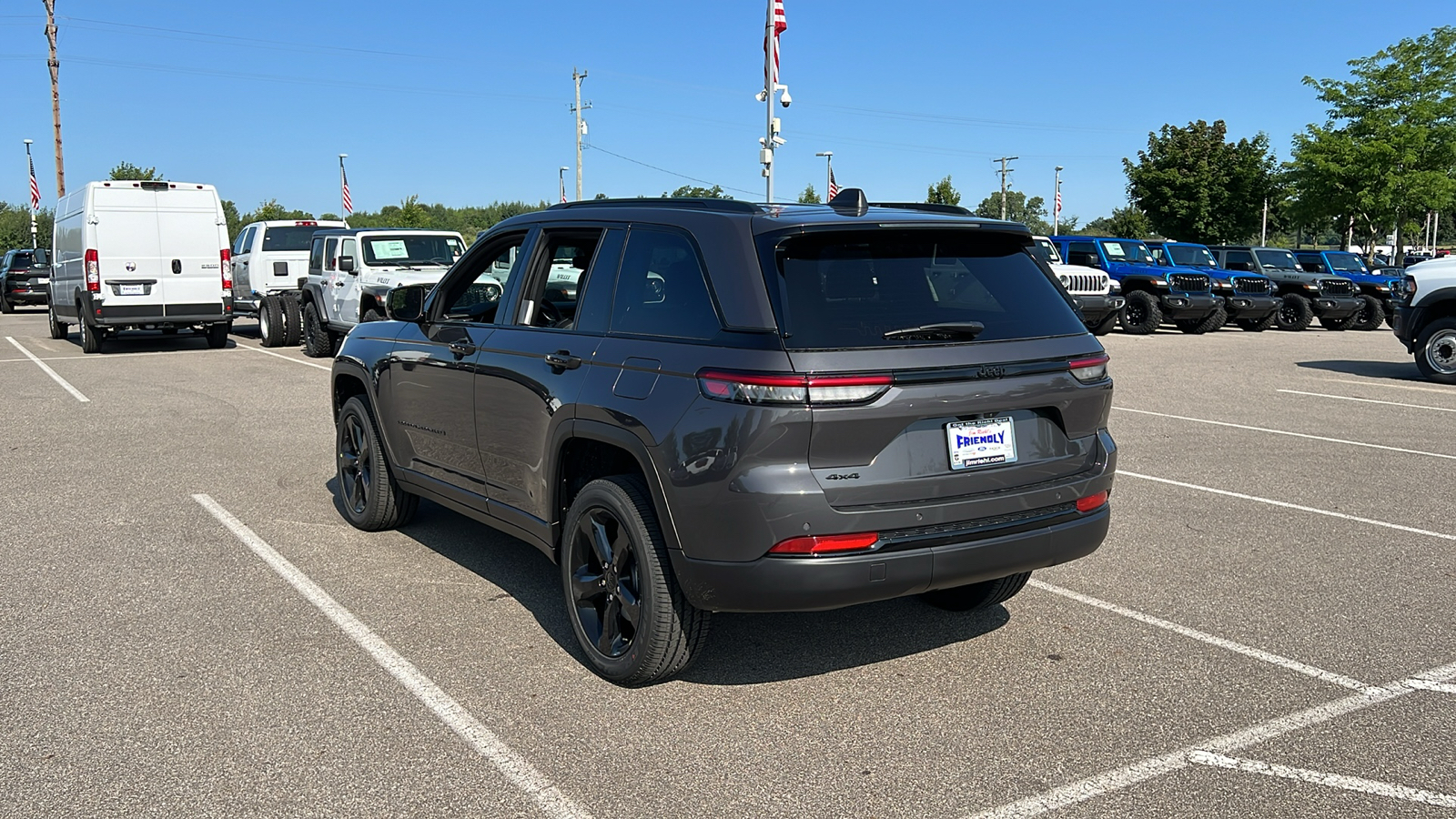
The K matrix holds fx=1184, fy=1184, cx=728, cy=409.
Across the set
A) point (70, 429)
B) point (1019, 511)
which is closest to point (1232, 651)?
point (1019, 511)

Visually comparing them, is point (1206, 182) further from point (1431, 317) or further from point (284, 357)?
point (284, 357)

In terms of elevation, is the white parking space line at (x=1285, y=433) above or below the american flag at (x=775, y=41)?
below

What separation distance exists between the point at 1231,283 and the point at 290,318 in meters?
19.4

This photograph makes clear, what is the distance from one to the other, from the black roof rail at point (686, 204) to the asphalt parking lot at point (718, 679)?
174 cm

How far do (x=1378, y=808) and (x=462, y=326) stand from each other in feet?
13.1

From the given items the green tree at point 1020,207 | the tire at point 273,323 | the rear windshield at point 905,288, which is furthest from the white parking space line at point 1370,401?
the green tree at point 1020,207

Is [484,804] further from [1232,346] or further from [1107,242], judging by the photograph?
[1107,242]

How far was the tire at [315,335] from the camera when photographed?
58.7ft

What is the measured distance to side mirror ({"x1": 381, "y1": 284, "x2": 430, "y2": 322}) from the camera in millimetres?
5996

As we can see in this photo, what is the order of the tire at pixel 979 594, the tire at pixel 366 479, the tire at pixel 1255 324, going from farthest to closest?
the tire at pixel 1255 324
the tire at pixel 366 479
the tire at pixel 979 594

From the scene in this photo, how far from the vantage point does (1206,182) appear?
5238 centimetres

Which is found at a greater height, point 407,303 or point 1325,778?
point 407,303

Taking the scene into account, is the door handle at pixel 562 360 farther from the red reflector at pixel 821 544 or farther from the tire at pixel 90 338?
the tire at pixel 90 338

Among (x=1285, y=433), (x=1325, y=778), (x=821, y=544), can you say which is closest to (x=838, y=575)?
(x=821, y=544)
